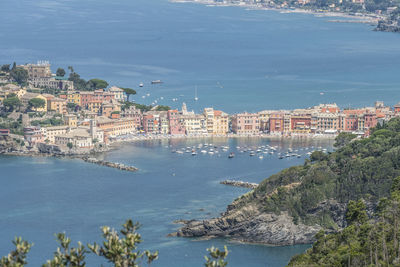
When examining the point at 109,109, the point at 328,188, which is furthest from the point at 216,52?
the point at 328,188

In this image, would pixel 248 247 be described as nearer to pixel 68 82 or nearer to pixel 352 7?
pixel 68 82

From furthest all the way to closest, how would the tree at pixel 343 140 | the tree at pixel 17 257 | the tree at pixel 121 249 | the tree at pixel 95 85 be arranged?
the tree at pixel 95 85, the tree at pixel 343 140, the tree at pixel 121 249, the tree at pixel 17 257

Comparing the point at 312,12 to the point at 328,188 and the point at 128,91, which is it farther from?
the point at 328,188

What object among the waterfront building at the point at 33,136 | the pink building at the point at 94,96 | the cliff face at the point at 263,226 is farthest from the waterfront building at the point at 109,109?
the cliff face at the point at 263,226

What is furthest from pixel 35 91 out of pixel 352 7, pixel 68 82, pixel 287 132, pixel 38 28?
pixel 352 7

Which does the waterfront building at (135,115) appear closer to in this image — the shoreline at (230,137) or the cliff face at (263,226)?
the shoreline at (230,137)

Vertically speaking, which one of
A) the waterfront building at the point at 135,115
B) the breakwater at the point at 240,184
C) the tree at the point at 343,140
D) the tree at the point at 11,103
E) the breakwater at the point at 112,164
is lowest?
the breakwater at the point at 240,184
